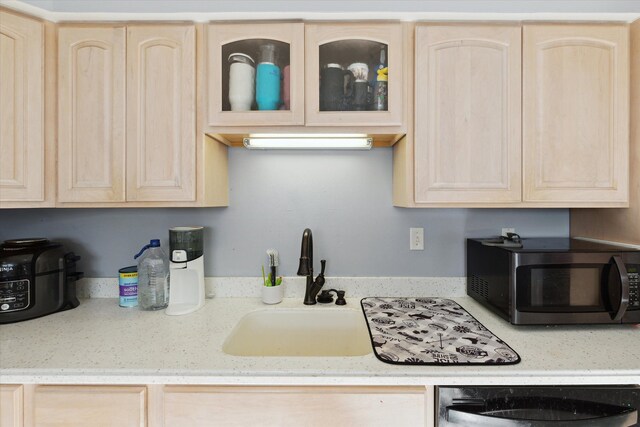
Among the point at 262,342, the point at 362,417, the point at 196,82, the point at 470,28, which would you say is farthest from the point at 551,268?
the point at 196,82

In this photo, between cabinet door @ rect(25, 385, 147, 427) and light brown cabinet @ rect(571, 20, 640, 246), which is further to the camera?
light brown cabinet @ rect(571, 20, 640, 246)

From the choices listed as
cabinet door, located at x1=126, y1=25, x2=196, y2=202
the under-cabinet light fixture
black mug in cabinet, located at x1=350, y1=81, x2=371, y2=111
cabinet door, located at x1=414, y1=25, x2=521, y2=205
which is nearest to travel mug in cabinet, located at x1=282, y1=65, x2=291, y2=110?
the under-cabinet light fixture

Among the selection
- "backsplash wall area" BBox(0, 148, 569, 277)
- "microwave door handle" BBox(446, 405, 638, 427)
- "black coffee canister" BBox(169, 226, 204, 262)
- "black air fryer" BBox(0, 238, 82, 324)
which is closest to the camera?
"microwave door handle" BBox(446, 405, 638, 427)

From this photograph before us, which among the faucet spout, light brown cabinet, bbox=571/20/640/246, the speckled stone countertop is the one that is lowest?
the speckled stone countertop

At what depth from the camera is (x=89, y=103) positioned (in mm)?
1233

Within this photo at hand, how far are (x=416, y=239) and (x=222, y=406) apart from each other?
1108 mm

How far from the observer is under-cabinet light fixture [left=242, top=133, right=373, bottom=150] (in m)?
1.32

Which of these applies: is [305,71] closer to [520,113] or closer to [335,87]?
[335,87]

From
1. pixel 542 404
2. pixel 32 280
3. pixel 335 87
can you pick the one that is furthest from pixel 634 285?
pixel 32 280

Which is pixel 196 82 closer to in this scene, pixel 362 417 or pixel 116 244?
pixel 116 244

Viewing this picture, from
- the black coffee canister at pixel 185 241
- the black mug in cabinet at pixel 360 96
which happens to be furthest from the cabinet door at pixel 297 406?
the black mug in cabinet at pixel 360 96

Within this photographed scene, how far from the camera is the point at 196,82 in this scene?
1237 millimetres

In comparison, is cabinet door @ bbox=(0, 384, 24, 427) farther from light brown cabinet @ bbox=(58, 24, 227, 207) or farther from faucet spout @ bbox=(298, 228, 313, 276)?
faucet spout @ bbox=(298, 228, 313, 276)

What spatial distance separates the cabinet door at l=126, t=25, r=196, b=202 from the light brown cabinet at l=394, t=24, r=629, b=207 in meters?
0.93
